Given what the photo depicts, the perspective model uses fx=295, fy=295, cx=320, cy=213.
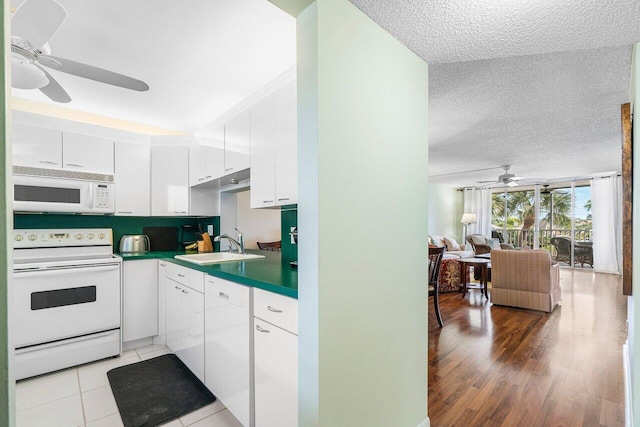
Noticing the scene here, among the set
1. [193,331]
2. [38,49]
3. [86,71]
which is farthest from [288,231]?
[38,49]

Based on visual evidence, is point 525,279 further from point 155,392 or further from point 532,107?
point 155,392

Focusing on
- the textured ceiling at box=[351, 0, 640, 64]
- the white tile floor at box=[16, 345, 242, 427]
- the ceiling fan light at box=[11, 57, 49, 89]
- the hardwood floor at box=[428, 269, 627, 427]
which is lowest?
the hardwood floor at box=[428, 269, 627, 427]

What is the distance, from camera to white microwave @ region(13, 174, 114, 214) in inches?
98.7

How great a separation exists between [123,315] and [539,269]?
481 cm

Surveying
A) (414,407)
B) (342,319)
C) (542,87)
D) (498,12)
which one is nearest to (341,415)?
(342,319)

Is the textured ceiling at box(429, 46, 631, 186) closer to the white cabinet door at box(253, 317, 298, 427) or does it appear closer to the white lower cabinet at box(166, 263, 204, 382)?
the white cabinet door at box(253, 317, 298, 427)

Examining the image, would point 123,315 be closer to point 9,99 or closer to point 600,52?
point 9,99

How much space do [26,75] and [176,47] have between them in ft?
2.69

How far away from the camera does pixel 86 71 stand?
1765 millimetres

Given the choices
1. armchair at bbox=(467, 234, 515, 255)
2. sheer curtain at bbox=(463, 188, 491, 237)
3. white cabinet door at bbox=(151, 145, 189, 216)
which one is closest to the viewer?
white cabinet door at bbox=(151, 145, 189, 216)

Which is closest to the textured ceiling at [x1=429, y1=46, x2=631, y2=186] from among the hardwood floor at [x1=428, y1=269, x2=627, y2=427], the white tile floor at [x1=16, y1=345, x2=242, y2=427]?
the hardwood floor at [x1=428, y1=269, x2=627, y2=427]

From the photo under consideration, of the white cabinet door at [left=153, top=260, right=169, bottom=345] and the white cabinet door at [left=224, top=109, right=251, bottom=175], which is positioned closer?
the white cabinet door at [left=224, top=109, right=251, bottom=175]

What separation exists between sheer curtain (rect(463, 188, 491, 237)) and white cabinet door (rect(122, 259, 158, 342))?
9110mm

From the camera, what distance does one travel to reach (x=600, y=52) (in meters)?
1.87
